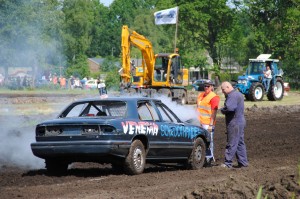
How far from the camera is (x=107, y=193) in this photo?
1092cm

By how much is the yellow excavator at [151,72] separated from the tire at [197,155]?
25.9m

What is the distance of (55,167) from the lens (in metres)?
13.9

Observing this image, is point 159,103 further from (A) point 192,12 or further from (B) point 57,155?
(A) point 192,12

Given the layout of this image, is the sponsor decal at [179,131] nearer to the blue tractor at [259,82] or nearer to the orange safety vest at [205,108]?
the orange safety vest at [205,108]

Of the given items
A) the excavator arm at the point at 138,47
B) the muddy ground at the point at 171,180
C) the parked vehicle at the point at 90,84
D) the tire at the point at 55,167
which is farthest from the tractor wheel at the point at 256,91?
the parked vehicle at the point at 90,84

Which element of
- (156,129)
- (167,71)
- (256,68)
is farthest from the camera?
(256,68)

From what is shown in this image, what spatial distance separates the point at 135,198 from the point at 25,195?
1.56 meters

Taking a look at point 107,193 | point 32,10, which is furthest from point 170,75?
point 107,193

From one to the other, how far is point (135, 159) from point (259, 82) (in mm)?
33625

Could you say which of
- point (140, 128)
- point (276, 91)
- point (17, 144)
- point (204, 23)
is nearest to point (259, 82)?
point (276, 91)

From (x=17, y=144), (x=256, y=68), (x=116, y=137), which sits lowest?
(x=17, y=144)

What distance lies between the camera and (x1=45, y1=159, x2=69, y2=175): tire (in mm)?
13797

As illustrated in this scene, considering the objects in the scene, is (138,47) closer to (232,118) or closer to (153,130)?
(232,118)

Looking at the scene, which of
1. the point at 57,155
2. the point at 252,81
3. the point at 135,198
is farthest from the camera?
the point at 252,81
